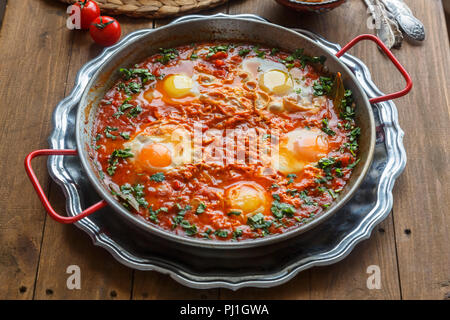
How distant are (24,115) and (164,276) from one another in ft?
5.73

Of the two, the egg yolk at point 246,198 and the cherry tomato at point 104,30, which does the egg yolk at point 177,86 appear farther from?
the egg yolk at point 246,198

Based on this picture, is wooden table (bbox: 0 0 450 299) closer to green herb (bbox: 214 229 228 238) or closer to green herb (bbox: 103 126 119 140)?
green herb (bbox: 214 229 228 238)

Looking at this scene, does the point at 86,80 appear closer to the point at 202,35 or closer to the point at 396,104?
the point at 202,35

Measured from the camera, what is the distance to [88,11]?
407 cm

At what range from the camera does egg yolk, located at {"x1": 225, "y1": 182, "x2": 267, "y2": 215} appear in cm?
323

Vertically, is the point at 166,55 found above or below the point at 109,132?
above

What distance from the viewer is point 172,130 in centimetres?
351

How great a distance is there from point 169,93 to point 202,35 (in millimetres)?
617

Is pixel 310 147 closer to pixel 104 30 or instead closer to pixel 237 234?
pixel 237 234

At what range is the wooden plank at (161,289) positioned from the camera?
3.15 metres

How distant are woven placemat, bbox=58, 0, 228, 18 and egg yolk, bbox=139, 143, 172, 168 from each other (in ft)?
4.74

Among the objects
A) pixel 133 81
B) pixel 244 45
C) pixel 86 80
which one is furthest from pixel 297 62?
pixel 86 80

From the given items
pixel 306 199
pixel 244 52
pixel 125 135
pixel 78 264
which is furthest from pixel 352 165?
pixel 78 264

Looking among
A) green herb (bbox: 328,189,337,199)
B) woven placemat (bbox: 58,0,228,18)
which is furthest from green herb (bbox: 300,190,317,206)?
woven placemat (bbox: 58,0,228,18)
